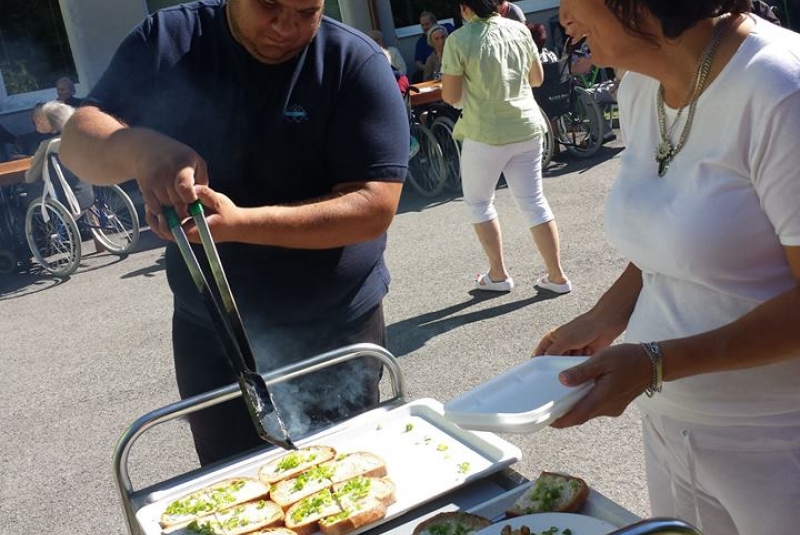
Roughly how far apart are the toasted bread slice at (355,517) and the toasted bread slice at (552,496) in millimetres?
219

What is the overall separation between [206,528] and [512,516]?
20.7 inches

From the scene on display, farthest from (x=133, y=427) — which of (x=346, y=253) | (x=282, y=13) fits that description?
(x=282, y=13)

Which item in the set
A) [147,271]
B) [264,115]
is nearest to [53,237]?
[147,271]

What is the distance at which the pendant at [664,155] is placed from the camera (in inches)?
57.4

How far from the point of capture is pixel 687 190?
1389mm

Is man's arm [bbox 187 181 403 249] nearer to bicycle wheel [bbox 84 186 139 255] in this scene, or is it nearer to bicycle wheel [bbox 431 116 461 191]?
bicycle wheel [bbox 84 186 139 255]

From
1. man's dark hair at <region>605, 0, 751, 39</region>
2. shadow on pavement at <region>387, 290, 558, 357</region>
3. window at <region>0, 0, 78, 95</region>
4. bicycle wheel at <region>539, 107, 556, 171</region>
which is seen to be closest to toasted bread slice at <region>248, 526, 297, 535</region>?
man's dark hair at <region>605, 0, 751, 39</region>

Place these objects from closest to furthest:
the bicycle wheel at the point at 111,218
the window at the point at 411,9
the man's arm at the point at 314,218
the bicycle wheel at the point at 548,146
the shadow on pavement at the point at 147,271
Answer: the man's arm at the point at 314,218
the shadow on pavement at the point at 147,271
the bicycle wheel at the point at 111,218
the bicycle wheel at the point at 548,146
the window at the point at 411,9

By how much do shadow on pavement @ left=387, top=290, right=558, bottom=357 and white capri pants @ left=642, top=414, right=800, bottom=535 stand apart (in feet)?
9.60

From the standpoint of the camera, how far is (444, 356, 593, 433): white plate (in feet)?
4.21

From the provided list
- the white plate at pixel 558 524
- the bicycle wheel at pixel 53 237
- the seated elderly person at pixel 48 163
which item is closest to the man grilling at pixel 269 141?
the white plate at pixel 558 524

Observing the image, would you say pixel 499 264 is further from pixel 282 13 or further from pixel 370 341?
pixel 282 13

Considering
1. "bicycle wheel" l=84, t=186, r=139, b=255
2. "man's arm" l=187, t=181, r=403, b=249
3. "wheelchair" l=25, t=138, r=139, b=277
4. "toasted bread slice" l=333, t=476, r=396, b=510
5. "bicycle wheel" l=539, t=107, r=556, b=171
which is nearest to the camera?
"toasted bread slice" l=333, t=476, r=396, b=510

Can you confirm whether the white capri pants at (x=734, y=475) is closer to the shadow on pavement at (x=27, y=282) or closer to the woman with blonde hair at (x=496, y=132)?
the woman with blonde hair at (x=496, y=132)
